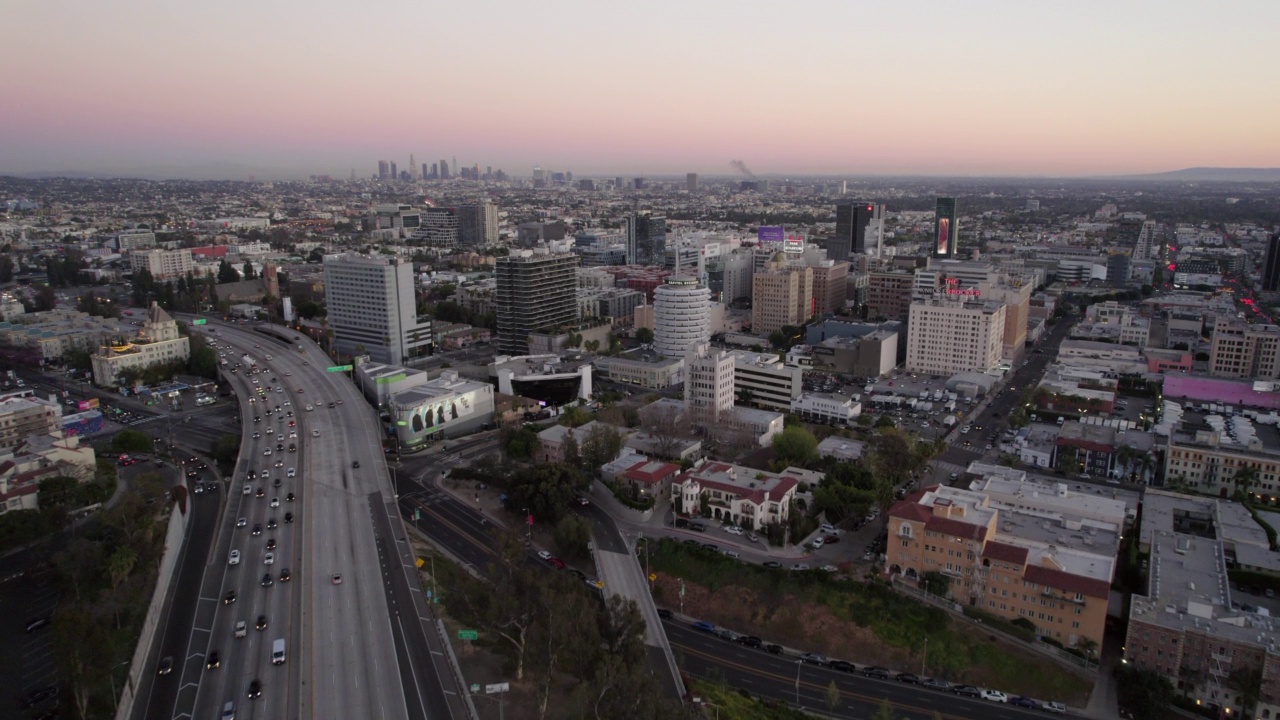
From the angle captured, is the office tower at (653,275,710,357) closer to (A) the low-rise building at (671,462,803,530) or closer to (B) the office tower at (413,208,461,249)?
(A) the low-rise building at (671,462,803,530)

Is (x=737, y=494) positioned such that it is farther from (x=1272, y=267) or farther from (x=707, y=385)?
(x=1272, y=267)

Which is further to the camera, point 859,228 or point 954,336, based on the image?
point 859,228

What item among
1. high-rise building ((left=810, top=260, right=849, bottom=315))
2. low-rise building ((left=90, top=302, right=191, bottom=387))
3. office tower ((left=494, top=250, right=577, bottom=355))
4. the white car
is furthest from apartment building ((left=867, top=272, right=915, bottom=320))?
low-rise building ((left=90, top=302, right=191, bottom=387))

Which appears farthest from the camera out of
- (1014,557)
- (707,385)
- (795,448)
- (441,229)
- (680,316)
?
(441,229)

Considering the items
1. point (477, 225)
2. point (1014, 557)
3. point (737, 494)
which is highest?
point (477, 225)

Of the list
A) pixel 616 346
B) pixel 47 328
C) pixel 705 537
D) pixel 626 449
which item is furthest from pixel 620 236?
pixel 705 537

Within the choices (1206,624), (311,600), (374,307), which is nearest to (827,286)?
(374,307)
